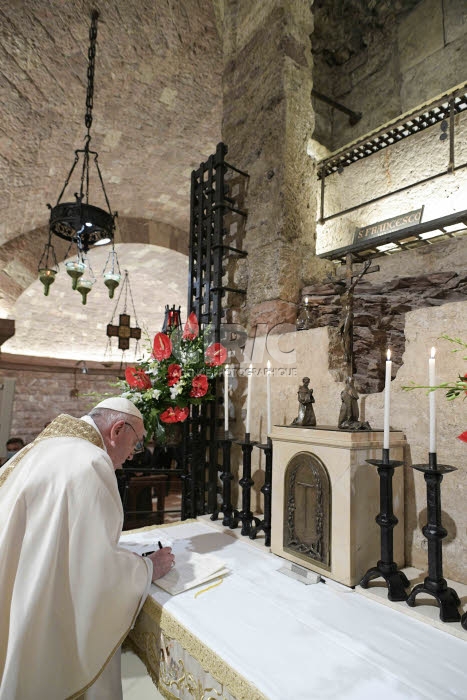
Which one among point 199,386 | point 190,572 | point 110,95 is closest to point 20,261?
point 110,95

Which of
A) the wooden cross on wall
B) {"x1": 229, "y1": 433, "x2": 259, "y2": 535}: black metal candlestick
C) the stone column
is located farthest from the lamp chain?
the wooden cross on wall

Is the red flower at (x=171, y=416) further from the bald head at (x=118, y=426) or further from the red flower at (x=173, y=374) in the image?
the bald head at (x=118, y=426)

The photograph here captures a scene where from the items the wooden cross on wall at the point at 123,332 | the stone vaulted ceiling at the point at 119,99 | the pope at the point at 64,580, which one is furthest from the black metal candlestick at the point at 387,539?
the wooden cross on wall at the point at 123,332

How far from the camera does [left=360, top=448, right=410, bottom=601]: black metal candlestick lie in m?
1.56

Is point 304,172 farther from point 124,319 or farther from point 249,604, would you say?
point 124,319

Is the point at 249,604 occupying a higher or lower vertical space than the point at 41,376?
lower

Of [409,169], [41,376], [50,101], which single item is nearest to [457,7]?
[409,169]

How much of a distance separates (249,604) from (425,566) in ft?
2.83

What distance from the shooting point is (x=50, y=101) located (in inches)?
213

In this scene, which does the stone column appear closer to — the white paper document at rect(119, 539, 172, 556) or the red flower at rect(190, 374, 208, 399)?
the red flower at rect(190, 374, 208, 399)

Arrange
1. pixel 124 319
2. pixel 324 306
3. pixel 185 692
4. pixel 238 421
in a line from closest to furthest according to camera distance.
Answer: pixel 185 692 < pixel 324 306 < pixel 238 421 < pixel 124 319

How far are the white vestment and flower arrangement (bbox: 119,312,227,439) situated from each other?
73cm

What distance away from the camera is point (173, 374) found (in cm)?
235

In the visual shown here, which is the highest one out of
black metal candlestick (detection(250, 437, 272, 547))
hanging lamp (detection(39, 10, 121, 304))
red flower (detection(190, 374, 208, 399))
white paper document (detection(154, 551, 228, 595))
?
hanging lamp (detection(39, 10, 121, 304))
